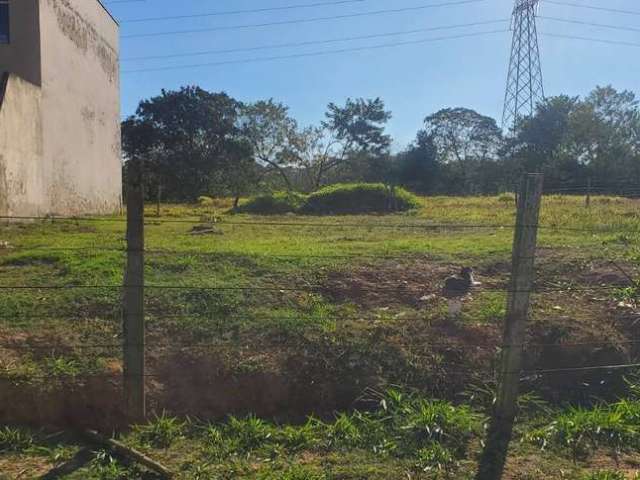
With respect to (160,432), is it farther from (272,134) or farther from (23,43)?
(272,134)

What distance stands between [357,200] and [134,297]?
1976cm

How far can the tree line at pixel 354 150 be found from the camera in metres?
36.8

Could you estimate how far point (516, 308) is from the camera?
4137 millimetres

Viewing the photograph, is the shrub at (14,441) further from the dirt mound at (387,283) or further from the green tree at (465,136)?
the green tree at (465,136)

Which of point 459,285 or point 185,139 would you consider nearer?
point 459,285

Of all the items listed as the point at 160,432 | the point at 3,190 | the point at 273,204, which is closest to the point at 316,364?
the point at 160,432

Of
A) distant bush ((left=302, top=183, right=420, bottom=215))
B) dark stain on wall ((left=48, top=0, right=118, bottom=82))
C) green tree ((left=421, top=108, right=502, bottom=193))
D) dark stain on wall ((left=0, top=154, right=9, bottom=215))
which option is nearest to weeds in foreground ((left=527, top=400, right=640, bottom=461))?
dark stain on wall ((left=0, top=154, right=9, bottom=215))

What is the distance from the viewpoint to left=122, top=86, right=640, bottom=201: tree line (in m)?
36.8

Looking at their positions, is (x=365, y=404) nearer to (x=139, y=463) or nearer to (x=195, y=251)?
(x=139, y=463)

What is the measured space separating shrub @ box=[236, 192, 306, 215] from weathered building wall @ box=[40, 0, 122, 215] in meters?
5.09

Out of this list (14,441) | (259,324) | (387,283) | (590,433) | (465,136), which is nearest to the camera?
(14,441)

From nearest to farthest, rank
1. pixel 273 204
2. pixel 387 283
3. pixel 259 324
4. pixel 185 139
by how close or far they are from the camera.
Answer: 1. pixel 259 324
2. pixel 387 283
3. pixel 273 204
4. pixel 185 139

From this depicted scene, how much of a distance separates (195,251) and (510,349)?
5.00 m

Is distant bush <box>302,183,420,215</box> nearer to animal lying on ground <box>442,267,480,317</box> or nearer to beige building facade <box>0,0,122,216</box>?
beige building facade <box>0,0,122,216</box>
